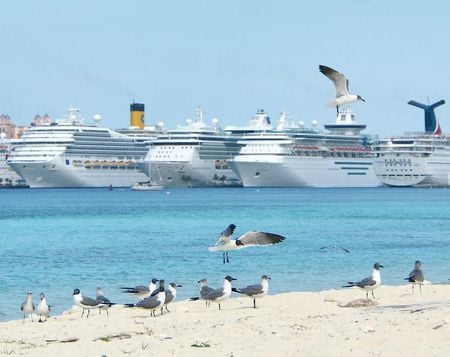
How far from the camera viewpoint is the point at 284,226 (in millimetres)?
54406

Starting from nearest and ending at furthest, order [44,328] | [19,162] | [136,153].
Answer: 1. [44,328]
2. [19,162]
3. [136,153]

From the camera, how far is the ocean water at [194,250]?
2672cm

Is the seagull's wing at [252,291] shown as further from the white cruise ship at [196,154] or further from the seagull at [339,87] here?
the white cruise ship at [196,154]

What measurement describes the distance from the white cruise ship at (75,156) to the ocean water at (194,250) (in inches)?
2134

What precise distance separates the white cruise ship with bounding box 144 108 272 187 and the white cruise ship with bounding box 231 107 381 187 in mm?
3885

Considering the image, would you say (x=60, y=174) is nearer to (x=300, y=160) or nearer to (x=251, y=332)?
(x=300, y=160)

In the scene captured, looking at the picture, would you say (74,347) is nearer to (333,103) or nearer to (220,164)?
(333,103)

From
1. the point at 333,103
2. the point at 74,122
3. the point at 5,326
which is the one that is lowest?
the point at 5,326

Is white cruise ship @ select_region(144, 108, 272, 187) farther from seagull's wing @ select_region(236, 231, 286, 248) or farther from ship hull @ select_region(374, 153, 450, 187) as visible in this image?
seagull's wing @ select_region(236, 231, 286, 248)

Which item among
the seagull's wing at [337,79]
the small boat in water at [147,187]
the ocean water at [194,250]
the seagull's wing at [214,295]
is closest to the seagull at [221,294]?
the seagull's wing at [214,295]

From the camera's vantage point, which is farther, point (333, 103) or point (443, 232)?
point (443, 232)

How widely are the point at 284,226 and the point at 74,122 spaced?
82.5 m

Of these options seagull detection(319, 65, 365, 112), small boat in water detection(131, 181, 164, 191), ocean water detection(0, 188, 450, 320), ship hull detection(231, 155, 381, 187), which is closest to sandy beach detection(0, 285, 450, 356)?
seagull detection(319, 65, 365, 112)

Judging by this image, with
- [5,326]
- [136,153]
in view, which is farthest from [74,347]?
[136,153]
